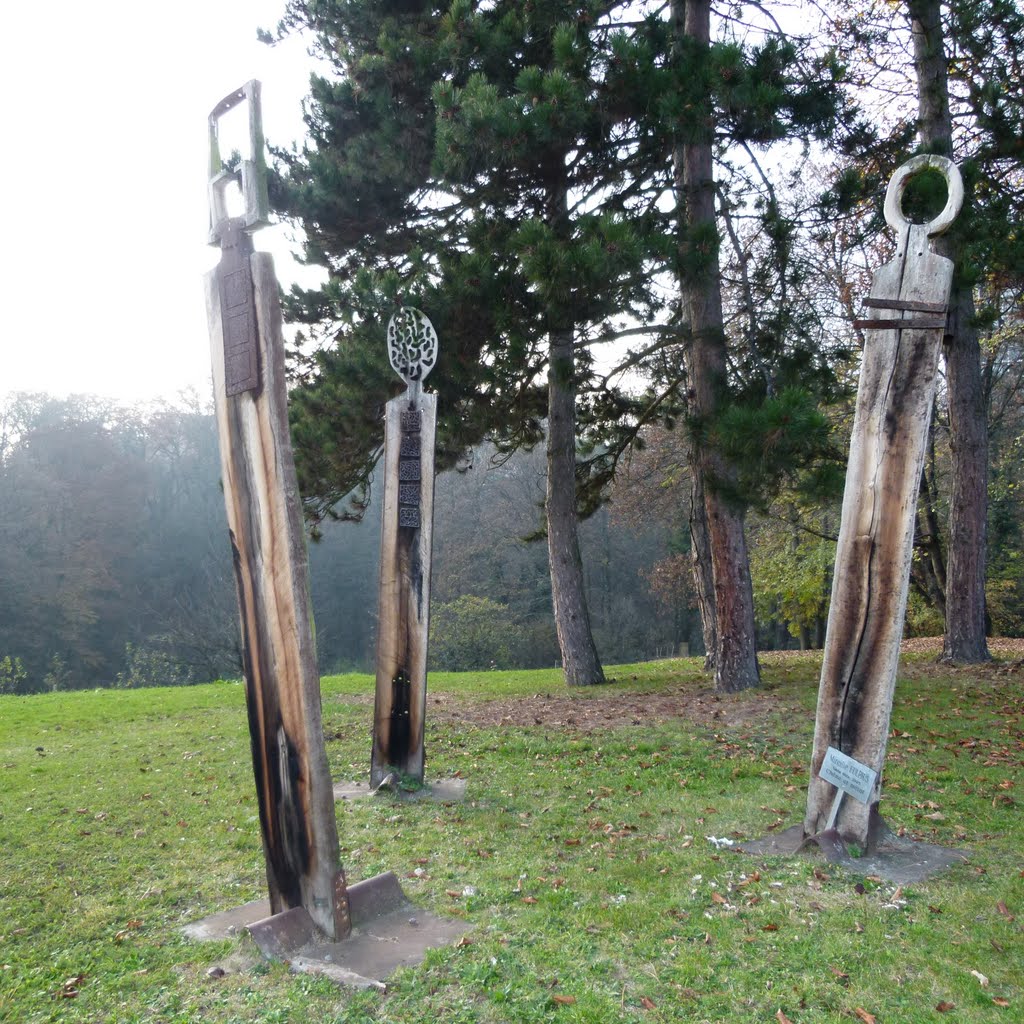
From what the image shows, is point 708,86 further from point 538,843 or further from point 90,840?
point 90,840

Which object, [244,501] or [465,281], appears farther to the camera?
[465,281]

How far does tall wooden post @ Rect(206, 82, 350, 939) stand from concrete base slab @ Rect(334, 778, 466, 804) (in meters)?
2.31

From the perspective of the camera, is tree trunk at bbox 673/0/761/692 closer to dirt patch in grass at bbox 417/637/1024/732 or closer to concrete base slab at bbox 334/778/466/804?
dirt patch in grass at bbox 417/637/1024/732

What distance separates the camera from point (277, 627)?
3438 millimetres

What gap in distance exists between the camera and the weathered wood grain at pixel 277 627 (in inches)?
134

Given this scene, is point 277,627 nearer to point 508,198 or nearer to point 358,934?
point 358,934

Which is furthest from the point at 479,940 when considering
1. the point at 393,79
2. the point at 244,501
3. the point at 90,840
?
the point at 393,79

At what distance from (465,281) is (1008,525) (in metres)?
16.7

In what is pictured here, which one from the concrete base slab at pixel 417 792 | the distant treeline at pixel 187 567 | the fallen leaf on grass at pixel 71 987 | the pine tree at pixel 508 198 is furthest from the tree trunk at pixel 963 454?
the distant treeline at pixel 187 567

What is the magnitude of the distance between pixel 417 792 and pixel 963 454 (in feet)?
28.2

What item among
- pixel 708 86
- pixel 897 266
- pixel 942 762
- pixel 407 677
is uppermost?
pixel 708 86

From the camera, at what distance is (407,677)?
589 cm

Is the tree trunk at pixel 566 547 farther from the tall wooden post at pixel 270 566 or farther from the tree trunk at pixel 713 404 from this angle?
the tall wooden post at pixel 270 566

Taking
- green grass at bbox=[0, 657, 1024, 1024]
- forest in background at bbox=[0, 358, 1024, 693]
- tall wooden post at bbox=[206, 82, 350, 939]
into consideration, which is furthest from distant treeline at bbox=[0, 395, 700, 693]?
tall wooden post at bbox=[206, 82, 350, 939]
